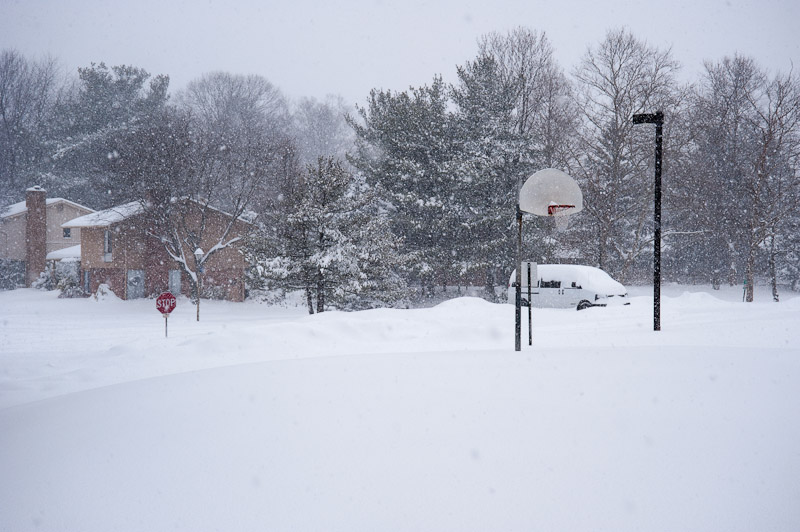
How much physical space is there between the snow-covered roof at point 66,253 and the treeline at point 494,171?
373 inches

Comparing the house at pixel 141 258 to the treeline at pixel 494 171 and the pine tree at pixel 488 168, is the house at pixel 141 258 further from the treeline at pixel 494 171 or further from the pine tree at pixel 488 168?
the pine tree at pixel 488 168

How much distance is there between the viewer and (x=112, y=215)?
31.7 metres

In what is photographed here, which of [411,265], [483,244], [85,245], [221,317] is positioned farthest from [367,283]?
[85,245]

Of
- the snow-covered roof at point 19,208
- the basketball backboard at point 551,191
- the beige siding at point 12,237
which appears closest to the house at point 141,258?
the snow-covered roof at point 19,208

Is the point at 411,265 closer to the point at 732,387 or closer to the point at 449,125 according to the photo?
the point at 449,125

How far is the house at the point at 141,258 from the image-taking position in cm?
3125

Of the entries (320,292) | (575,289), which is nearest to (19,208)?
(320,292)

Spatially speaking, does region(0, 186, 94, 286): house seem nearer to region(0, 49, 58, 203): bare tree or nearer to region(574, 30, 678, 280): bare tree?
region(0, 49, 58, 203): bare tree

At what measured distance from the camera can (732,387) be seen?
20.6 feet

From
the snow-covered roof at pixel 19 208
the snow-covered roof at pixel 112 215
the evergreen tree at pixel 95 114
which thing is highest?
the evergreen tree at pixel 95 114

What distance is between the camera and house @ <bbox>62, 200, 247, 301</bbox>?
103ft

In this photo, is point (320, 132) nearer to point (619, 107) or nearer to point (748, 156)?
point (619, 107)

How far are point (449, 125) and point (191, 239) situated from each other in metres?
16.9

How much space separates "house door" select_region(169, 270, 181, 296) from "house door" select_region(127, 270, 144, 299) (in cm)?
179
